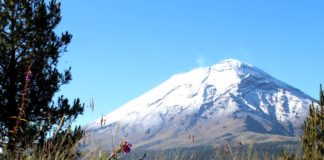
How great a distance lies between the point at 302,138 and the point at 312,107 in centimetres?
120

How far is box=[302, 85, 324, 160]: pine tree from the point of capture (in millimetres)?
10102

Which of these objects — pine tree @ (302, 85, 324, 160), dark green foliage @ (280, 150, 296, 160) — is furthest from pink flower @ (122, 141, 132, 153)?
dark green foliage @ (280, 150, 296, 160)

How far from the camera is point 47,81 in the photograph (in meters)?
24.3

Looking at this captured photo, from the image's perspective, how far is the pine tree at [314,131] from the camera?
33.1 ft

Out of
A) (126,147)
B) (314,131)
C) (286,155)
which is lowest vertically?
(126,147)

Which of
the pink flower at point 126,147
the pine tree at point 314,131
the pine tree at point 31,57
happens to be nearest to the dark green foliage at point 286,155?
the pine tree at point 314,131

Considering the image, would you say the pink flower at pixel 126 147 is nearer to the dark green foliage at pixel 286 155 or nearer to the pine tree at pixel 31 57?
the dark green foliage at pixel 286 155

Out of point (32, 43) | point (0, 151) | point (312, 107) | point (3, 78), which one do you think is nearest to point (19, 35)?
point (32, 43)

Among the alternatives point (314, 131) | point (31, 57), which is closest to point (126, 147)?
point (314, 131)

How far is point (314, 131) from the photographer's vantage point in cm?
1045

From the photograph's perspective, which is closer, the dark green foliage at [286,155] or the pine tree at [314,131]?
the pine tree at [314,131]

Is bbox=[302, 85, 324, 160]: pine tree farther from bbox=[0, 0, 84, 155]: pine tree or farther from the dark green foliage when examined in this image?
bbox=[0, 0, 84, 155]: pine tree

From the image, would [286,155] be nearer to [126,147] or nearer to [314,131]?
[314,131]

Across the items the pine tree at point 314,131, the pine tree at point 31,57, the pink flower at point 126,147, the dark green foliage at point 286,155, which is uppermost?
the pine tree at point 31,57
